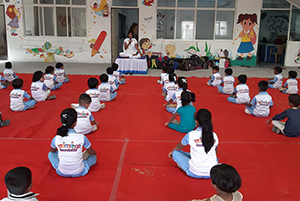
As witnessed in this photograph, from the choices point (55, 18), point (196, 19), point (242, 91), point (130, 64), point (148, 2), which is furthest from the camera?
point (196, 19)

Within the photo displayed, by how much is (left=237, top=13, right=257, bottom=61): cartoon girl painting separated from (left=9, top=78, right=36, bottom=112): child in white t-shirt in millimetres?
9237

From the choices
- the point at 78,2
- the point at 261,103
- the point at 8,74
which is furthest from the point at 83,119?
the point at 78,2

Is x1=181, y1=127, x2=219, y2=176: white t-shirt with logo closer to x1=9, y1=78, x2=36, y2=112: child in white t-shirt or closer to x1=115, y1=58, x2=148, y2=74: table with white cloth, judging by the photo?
x1=9, y1=78, x2=36, y2=112: child in white t-shirt

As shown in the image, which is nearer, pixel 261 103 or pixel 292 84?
pixel 261 103

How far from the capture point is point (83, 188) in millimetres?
2709

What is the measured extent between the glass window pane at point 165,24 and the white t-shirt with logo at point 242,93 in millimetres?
6627

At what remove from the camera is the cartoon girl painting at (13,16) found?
11.5 meters

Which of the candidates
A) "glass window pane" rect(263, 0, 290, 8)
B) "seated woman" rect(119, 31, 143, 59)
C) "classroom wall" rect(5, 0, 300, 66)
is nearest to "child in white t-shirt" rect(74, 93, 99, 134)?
"seated woman" rect(119, 31, 143, 59)

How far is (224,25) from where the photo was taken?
1184 cm

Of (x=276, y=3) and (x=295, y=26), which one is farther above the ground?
(x=276, y=3)

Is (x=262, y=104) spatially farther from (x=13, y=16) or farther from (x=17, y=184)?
(x=13, y=16)

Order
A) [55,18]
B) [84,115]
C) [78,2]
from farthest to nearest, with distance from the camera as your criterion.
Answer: [55,18] < [78,2] < [84,115]

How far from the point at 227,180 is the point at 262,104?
3394 mm

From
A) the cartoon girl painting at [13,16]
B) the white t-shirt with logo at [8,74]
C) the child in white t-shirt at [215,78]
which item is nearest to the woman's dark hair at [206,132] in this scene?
the child in white t-shirt at [215,78]
